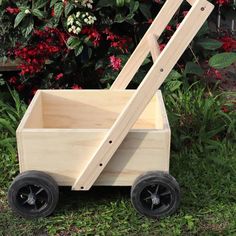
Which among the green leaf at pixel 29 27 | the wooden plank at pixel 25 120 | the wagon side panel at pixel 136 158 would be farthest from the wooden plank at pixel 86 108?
the green leaf at pixel 29 27

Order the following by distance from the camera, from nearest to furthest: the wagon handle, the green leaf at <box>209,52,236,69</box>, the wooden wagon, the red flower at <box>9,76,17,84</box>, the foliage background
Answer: the wooden wagon, the foliage background, the wagon handle, the green leaf at <box>209,52,236,69</box>, the red flower at <box>9,76,17,84</box>

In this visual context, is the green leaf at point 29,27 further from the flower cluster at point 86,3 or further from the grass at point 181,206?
the grass at point 181,206

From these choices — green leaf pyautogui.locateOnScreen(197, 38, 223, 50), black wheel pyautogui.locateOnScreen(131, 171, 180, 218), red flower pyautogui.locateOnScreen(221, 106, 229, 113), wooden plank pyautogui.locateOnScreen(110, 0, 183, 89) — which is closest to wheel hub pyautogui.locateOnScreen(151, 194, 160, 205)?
black wheel pyautogui.locateOnScreen(131, 171, 180, 218)

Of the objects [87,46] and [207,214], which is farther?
[87,46]

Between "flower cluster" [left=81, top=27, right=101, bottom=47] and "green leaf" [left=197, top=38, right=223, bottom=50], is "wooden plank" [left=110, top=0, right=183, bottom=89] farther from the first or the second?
"green leaf" [left=197, top=38, right=223, bottom=50]

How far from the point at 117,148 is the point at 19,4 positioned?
4.49ft

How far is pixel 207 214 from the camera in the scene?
2184 millimetres

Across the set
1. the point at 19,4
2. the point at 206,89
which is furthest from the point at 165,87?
the point at 19,4

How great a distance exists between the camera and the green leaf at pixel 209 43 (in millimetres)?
3158

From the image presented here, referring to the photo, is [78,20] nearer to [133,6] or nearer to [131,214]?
[133,6]

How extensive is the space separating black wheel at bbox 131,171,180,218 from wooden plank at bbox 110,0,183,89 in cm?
62

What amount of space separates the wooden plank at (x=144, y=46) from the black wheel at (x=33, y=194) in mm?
686

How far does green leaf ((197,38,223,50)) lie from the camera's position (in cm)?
316

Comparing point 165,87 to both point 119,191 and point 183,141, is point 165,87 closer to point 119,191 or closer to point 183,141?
point 183,141
